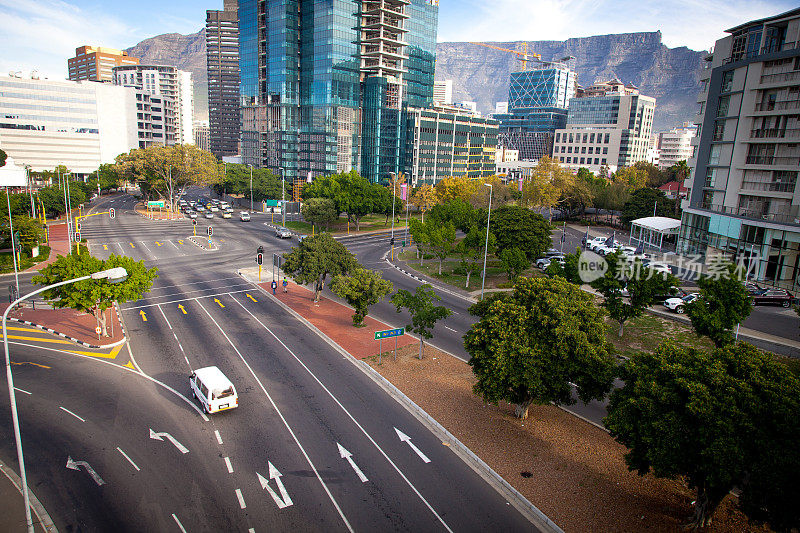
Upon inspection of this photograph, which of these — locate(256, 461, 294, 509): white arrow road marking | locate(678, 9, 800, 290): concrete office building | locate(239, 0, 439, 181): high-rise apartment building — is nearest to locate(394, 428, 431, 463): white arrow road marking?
locate(256, 461, 294, 509): white arrow road marking

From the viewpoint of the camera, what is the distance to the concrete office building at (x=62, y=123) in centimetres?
14212

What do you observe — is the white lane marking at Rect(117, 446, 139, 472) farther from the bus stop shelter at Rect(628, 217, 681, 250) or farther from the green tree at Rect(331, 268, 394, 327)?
the bus stop shelter at Rect(628, 217, 681, 250)

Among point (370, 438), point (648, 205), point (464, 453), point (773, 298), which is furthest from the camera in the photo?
point (648, 205)

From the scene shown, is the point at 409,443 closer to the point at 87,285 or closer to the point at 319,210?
the point at 87,285

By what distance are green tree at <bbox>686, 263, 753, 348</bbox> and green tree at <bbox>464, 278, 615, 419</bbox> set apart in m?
13.2

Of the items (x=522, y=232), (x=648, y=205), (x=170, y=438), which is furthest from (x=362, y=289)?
(x=648, y=205)

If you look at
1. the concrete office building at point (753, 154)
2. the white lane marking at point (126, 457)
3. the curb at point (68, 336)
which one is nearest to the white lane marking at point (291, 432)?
the white lane marking at point (126, 457)

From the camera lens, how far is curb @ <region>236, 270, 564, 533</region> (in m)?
Result: 17.8

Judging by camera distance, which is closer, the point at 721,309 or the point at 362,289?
the point at 721,309

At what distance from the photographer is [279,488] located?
19.2 m

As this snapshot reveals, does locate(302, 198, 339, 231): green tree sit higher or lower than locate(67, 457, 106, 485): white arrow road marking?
higher

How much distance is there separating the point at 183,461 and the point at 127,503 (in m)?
2.82

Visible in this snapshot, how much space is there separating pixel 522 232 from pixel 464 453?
3428cm

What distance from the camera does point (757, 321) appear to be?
1620 inches
